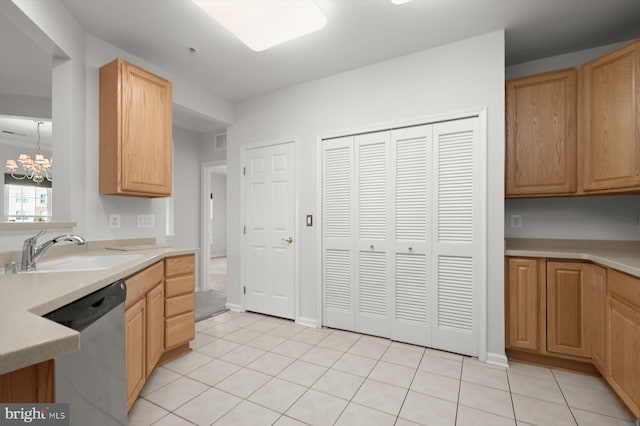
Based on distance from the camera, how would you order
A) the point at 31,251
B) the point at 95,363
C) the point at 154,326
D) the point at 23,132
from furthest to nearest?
the point at 23,132
the point at 154,326
the point at 31,251
the point at 95,363

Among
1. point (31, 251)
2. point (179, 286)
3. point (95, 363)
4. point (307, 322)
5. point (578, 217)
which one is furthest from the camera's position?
point (307, 322)

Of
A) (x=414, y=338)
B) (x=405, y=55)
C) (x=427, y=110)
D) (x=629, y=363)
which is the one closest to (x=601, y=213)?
(x=629, y=363)

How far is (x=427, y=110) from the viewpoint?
2.69 m

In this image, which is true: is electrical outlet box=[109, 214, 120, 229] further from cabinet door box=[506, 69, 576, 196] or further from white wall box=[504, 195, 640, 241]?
white wall box=[504, 195, 640, 241]

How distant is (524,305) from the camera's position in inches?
93.2

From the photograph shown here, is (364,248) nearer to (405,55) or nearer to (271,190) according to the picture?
(271,190)

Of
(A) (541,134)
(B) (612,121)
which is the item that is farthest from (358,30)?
(B) (612,121)

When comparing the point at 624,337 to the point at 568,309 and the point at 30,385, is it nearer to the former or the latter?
the point at 568,309

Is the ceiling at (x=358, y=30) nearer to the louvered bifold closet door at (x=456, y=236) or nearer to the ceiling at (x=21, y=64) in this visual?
the ceiling at (x=21, y=64)

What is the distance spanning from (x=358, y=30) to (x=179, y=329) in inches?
113

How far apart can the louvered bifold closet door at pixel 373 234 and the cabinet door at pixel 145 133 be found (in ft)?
6.10

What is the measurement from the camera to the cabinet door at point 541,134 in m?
2.44

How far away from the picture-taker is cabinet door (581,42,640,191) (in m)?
→ 2.08

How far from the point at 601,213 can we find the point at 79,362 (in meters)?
3.65
